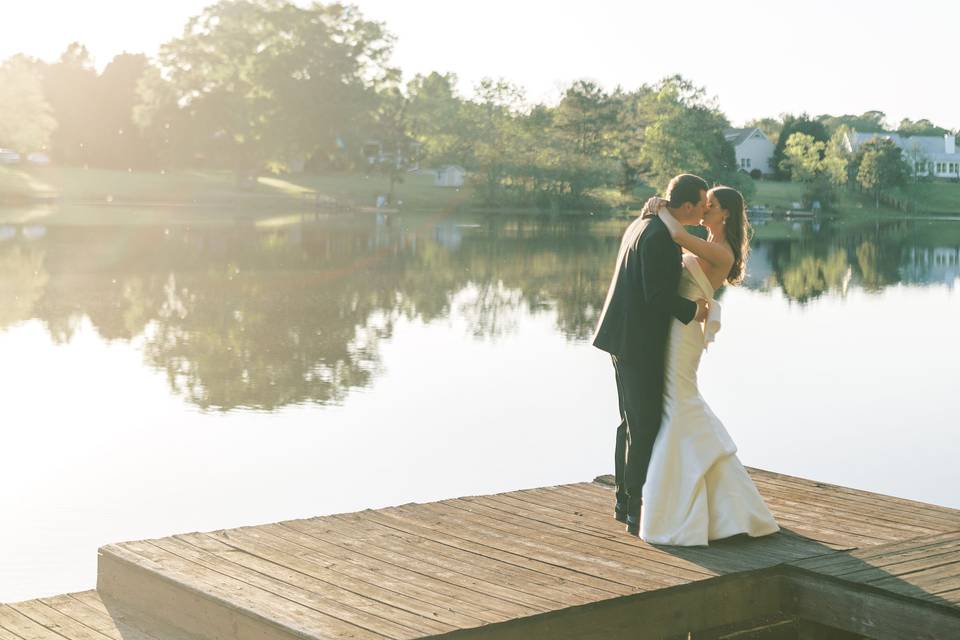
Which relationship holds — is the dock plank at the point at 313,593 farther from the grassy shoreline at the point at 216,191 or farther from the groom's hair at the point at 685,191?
the grassy shoreline at the point at 216,191

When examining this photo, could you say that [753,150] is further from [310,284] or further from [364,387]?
[364,387]

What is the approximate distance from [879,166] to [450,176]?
96.0 ft

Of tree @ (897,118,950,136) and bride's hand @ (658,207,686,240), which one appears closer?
bride's hand @ (658,207,686,240)

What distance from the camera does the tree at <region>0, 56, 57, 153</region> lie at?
262ft

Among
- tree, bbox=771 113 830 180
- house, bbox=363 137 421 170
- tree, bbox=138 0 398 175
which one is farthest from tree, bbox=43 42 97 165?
tree, bbox=771 113 830 180

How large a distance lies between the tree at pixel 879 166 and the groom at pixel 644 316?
8626 cm

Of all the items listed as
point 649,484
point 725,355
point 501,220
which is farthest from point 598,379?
point 501,220

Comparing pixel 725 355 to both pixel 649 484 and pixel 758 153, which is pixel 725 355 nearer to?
pixel 649 484

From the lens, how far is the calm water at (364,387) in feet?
36.6

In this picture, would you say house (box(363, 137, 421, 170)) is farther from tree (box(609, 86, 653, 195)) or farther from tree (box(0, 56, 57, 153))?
tree (box(0, 56, 57, 153))

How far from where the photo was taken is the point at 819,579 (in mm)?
6027

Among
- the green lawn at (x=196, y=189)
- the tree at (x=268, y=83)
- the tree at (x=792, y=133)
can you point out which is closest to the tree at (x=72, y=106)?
the green lawn at (x=196, y=189)

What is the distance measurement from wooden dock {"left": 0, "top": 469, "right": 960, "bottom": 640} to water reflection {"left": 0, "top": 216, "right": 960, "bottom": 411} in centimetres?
821

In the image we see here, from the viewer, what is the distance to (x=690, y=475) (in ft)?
21.5
